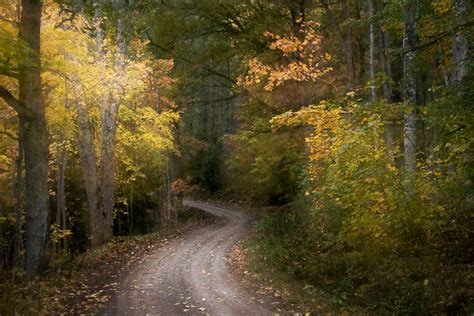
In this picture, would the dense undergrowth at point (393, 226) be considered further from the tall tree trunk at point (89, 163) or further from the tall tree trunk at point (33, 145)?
the tall tree trunk at point (89, 163)

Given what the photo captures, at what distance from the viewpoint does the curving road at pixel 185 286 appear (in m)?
8.69

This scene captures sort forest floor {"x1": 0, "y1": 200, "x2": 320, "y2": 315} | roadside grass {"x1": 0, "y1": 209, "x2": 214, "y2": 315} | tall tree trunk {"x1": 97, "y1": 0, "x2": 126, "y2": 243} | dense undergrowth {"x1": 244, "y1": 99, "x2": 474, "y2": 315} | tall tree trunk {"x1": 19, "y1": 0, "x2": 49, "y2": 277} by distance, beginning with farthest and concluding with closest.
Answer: tall tree trunk {"x1": 97, "y1": 0, "x2": 126, "y2": 243}
tall tree trunk {"x1": 19, "y1": 0, "x2": 49, "y2": 277}
forest floor {"x1": 0, "y1": 200, "x2": 320, "y2": 315}
roadside grass {"x1": 0, "y1": 209, "x2": 214, "y2": 315}
dense undergrowth {"x1": 244, "y1": 99, "x2": 474, "y2": 315}

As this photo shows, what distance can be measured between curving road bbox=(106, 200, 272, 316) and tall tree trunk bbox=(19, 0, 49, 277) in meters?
2.48

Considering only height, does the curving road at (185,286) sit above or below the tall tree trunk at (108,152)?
below

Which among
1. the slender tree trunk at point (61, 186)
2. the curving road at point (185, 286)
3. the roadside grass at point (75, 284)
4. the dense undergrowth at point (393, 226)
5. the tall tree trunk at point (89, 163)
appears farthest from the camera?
the tall tree trunk at point (89, 163)

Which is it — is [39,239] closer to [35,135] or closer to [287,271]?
[35,135]

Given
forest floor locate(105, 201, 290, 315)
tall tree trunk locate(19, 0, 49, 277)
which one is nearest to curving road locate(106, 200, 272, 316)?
forest floor locate(105, 201, 290, 315)

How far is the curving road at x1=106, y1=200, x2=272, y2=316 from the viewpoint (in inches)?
342

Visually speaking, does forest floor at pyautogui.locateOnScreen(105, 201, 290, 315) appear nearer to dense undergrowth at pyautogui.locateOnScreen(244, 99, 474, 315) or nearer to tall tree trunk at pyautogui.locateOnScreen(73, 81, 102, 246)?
dense undergrowth at pyautogui.locateOnScreen(244, 99, 474, 315)

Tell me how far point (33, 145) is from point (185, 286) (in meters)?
5.18

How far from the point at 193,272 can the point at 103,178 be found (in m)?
7.09

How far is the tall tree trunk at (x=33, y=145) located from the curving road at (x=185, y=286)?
2.48 metres

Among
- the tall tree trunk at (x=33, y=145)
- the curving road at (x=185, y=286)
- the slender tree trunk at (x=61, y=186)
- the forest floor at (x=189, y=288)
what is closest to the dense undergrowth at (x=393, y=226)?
the forest floor at (x=189, y=288)

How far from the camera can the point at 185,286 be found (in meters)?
10.5
